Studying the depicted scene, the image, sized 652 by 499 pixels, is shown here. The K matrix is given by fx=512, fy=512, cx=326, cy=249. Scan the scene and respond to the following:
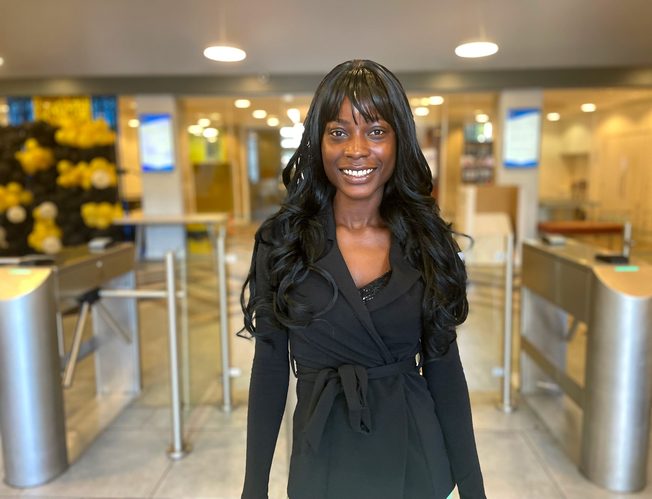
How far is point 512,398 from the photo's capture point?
2.83m

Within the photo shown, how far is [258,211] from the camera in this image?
28.8ft

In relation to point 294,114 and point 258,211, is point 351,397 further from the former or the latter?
point 258,211

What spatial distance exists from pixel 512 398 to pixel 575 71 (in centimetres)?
556

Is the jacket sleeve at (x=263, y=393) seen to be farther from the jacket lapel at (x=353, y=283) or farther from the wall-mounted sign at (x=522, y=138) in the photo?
the wall-mounted sign at (x=522, y=138)

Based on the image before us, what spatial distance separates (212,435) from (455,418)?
177 cm

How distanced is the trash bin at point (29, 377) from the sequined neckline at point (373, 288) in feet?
5.20

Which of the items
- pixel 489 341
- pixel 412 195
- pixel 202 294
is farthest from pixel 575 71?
pixel 412 195

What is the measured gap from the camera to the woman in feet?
2.87

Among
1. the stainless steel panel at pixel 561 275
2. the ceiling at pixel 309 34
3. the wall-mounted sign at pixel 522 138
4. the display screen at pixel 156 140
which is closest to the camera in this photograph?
the stainless steel panel at pixel 561 275

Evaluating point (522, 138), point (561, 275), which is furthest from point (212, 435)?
point (522, 138)

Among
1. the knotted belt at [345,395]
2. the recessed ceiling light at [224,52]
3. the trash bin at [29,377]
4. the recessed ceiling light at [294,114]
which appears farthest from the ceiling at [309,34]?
the knotted belt at [345,395]

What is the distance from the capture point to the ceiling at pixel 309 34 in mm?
3945

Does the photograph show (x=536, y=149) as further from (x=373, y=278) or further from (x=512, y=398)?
(x=373, y=278)

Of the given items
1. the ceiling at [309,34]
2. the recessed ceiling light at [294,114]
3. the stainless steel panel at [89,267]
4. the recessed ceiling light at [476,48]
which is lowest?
the stainless steel panel at [89,267]
